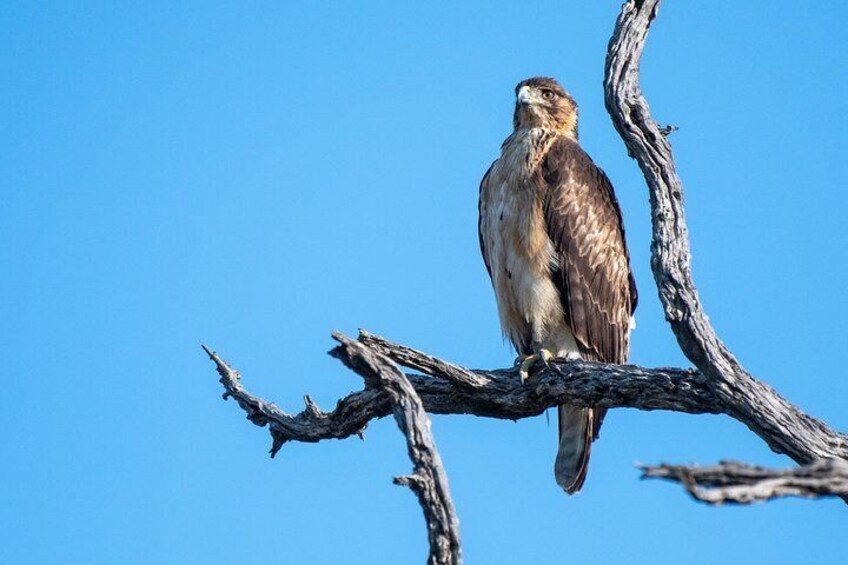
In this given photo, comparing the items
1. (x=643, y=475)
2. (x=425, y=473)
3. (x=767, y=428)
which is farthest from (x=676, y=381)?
(x=643, y=475)

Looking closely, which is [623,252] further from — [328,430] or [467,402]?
[328,430]

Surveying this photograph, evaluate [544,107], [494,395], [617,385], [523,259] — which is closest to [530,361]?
[494,395]

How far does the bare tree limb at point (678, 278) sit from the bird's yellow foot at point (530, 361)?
127 centimetres

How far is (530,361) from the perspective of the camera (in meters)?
7.07

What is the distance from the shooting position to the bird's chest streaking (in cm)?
768

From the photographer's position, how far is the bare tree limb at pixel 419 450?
4926 millimetres

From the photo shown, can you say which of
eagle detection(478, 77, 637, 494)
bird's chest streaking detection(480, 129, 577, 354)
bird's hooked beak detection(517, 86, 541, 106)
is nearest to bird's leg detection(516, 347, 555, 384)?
eagle detection(478, 77, 637, 494)

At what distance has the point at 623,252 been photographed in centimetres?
809

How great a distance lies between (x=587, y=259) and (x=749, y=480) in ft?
13.9

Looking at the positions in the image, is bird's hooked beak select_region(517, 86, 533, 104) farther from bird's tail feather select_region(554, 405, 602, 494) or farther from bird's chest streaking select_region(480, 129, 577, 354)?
bird's tail feather select_region(554, 405, 602, 494)

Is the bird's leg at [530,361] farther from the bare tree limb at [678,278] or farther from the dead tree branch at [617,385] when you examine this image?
the bare tree limb at [678,278]

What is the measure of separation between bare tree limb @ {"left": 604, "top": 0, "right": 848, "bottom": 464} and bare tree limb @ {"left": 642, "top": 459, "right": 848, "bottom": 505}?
172 cm

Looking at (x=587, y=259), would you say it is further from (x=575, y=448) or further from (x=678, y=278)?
(x=678, y=278)

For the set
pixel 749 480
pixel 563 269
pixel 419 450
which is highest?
pixel 563 269
